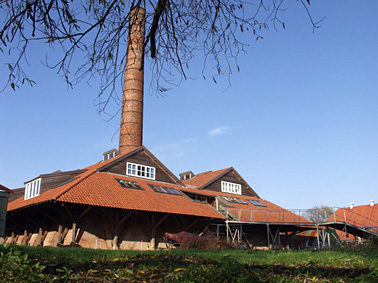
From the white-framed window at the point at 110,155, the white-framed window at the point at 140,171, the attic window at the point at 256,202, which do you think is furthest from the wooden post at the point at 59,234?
the attic window at the point at 256,202

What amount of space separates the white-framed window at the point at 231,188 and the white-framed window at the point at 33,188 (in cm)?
1536

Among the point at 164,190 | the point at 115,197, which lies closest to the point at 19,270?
the point at 115,197

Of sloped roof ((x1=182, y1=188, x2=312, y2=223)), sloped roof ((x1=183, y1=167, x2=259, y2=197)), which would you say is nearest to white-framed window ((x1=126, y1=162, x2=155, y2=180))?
sloped roof ((x1=182, y1=188, x2=312, y2=223))

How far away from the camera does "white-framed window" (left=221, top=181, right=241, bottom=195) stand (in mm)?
34463

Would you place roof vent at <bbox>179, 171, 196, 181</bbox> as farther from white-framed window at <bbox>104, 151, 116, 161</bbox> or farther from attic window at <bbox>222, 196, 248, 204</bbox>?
white-framed window at <bbox>104, 151, 116, 161</bbox>

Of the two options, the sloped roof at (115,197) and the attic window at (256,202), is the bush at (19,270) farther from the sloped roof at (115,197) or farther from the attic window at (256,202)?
the attic window at (256,202)

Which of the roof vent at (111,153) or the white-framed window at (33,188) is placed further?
the roof vent at (111,153)

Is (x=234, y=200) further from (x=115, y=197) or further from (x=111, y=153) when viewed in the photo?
(x=115, y=197)

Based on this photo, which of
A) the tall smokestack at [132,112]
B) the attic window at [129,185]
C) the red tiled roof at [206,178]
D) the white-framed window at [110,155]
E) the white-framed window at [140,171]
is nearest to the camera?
the attic window at [129,185]

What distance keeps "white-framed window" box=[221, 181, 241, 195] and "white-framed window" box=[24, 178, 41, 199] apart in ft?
50.4

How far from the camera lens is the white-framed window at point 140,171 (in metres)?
27.0

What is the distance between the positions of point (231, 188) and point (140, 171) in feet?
34.5

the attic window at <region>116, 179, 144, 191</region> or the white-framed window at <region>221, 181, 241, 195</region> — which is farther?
the white-framed window at <region>221, 181, 241, 195</region>

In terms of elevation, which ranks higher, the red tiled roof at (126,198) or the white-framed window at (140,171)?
the white-framed window at (140,171)
